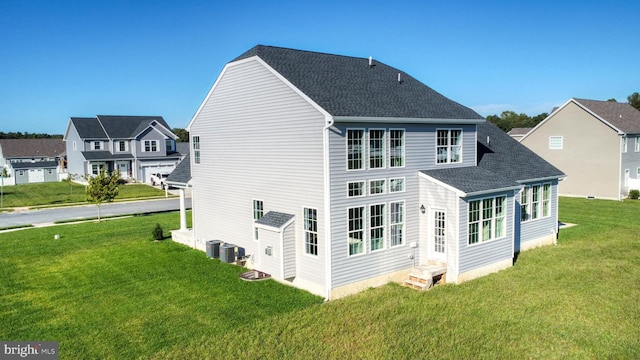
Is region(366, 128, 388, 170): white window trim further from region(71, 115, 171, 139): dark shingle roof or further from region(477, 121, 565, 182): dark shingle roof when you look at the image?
region(71, 115, 171, 139): dark shingle roof

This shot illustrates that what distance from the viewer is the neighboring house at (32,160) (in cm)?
5759

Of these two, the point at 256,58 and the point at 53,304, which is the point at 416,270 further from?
the point at 53,304

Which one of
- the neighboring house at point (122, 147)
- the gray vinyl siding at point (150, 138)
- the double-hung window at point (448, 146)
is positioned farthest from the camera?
the gray vinyl siding at point (150, 138)

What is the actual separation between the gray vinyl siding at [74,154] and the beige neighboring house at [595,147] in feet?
163

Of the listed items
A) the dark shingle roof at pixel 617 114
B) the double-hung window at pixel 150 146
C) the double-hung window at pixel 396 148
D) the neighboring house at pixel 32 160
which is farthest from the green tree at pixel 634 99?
the neighboring house at pixel 32 160

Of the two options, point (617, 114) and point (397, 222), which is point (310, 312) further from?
point (617, 114)

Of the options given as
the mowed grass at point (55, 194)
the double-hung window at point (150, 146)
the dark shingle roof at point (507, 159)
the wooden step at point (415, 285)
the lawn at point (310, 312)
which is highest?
the double-hung window at point (150, 146)

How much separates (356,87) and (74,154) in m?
51.0

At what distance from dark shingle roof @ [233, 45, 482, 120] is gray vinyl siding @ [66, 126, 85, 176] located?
145 feet

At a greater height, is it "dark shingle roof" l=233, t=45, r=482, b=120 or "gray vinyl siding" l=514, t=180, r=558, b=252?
→ "dark shingle roof" l=233, t=45, r=482, b=120

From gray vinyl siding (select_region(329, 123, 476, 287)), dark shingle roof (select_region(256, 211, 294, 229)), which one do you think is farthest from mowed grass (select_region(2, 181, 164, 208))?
gray vinyl siding (select_region(329, 123, 476, 287))

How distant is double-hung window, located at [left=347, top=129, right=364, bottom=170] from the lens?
14.8 meters

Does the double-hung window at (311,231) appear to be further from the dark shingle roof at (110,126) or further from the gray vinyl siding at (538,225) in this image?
the dark shingle roof at (110,126)

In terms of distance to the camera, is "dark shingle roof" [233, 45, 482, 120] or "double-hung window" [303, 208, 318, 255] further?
Answer: "dark shingle roof" [233, 45, 482, 120]
